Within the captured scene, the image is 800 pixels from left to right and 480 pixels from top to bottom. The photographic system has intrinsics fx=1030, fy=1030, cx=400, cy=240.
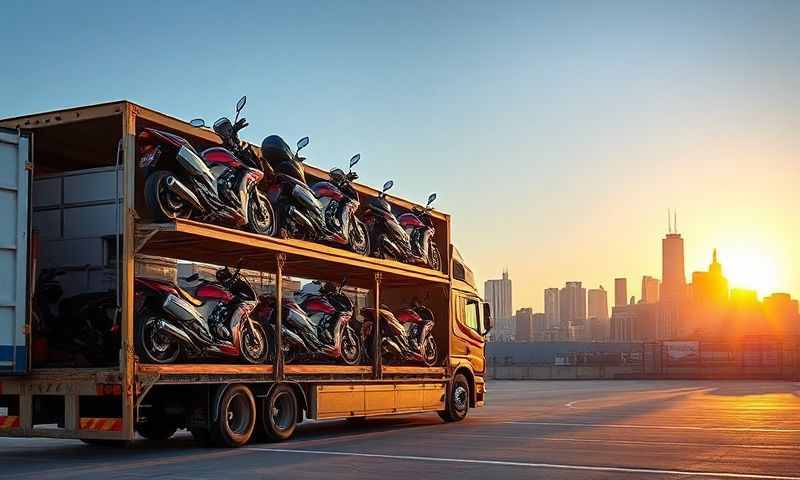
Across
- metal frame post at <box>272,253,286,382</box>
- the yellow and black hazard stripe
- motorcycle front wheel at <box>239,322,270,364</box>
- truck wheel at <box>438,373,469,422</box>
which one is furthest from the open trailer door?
truck wheel at <box>438,373,469,422</box>

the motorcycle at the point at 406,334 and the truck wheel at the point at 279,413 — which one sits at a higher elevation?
the motorcycle at the point at 406,334

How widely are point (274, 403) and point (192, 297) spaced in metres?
2.31

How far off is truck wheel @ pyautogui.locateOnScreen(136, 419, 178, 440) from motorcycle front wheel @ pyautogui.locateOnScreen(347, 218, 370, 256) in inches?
173

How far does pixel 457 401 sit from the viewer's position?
21.5m

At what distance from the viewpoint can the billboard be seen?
6906 cm

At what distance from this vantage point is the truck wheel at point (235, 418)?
14.3 m

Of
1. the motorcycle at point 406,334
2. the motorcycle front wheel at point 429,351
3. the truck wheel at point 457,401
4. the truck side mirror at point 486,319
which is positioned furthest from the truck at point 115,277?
the truck side mirror at point 486,319

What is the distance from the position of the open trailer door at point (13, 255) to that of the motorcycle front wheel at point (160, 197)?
1534 millimetres

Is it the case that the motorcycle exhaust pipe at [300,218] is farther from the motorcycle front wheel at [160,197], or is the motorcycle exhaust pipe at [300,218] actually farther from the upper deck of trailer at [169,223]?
the motorcycle front wheel at [160,197]

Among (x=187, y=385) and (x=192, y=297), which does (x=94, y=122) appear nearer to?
(x=192, y=297)

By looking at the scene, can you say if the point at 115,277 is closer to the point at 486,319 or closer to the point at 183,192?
the point at 183,192

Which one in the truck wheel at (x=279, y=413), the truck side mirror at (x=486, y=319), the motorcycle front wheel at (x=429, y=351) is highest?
the truck side mirror at (x=486, y=319)

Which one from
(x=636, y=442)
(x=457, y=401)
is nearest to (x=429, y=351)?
(x=457, y=401)

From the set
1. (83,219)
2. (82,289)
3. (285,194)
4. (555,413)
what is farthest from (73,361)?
(555,413)
